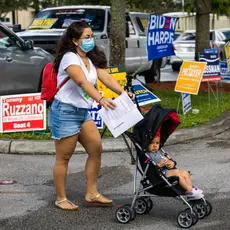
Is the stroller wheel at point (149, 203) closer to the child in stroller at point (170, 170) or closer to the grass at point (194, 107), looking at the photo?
the child in stroller at point (170, 170)

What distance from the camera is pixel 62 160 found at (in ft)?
19.8

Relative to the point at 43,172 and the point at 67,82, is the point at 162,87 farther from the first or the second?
the point at 67,82

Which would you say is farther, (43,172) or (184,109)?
(184,109)

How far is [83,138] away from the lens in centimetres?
600

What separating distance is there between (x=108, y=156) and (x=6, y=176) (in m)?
1.56

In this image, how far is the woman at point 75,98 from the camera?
5801 mm

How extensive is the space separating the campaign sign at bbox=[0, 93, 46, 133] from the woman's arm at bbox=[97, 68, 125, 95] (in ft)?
10.9

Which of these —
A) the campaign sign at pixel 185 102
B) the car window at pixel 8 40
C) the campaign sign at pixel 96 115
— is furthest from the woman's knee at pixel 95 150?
the car window at pixel 8 40

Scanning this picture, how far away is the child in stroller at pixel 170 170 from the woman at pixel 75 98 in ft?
1.55

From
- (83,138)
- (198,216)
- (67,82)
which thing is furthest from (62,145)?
(198,216)

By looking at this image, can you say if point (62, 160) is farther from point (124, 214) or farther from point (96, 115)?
point (96, 115)

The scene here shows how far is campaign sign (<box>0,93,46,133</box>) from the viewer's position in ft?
30.1

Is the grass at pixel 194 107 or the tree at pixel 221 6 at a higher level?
the tree at pixel 221 6

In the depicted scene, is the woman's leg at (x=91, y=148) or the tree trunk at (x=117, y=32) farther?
the tree trunk at (x=117, y=32)
